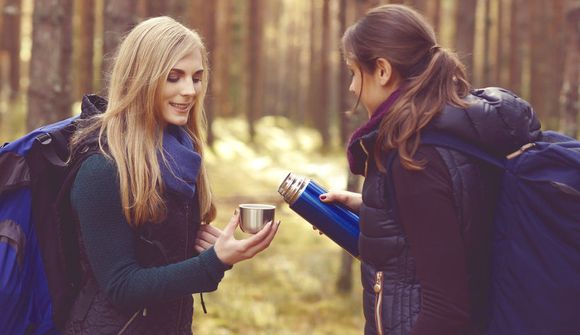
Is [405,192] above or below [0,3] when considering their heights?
below

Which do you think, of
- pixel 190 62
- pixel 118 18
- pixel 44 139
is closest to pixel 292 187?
pixel 190 62

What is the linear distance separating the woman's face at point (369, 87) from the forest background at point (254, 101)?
83cm

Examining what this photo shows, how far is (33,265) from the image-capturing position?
8.21ft

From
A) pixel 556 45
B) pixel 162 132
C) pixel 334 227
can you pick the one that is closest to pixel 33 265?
pixel 162 132

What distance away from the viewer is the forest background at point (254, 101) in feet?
20.7

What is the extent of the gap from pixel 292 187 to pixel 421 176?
25.8 inches

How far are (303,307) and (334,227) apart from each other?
4.45 meters

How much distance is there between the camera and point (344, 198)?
110 inches

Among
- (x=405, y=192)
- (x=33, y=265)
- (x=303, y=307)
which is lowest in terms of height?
(x=303, y=307)

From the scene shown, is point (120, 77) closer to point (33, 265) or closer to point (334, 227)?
point (33, 265)

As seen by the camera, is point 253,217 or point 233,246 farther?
point 253,217

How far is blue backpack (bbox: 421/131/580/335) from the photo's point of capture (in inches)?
81.3

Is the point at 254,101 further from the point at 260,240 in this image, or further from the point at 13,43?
the point at 260,240

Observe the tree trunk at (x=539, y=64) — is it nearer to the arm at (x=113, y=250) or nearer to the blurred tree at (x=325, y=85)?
the blurred tree at (x=325, y=85)
